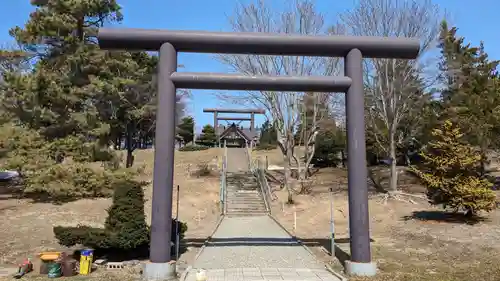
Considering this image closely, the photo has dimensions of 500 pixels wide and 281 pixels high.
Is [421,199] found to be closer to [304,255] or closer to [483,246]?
[483,246]

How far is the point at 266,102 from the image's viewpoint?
82.1 feet

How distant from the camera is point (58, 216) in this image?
1667 centimetres

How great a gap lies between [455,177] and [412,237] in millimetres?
3503

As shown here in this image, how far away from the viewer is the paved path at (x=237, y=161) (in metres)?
33.5

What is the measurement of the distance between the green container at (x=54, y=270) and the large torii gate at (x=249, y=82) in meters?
2.04

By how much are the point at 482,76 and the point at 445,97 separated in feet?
10.4

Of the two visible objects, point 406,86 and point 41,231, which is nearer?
point 41,231

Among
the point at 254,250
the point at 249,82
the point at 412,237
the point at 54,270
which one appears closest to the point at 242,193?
the point at 412,237

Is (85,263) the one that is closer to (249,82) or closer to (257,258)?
(257,258)

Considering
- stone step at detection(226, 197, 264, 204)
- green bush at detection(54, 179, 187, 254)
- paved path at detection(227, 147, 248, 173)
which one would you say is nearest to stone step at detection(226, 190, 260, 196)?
stone step at detection(226, 197, 264, 204)

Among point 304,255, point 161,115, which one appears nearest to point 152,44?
point 161,115

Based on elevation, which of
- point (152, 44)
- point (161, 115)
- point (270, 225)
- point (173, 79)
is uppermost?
point (152, 44)

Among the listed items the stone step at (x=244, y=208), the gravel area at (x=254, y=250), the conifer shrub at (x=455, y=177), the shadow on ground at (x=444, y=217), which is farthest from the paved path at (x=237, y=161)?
the conifer shrub at (x=455, y=177)

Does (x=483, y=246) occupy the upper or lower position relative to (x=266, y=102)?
lower
